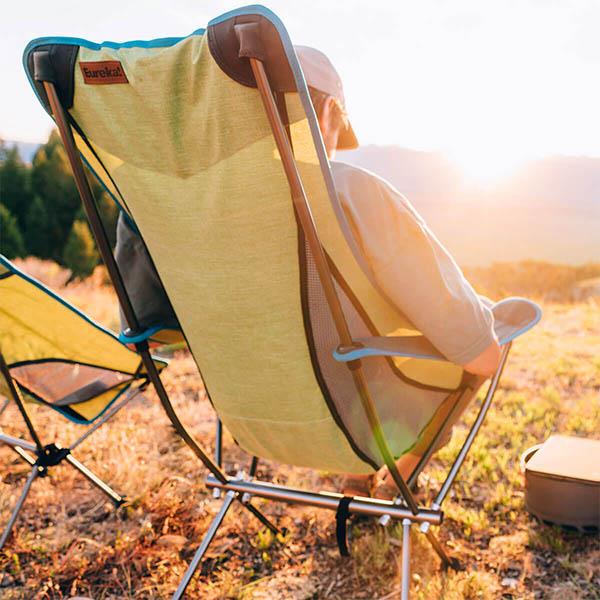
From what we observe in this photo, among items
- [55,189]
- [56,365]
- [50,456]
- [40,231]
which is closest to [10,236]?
[40,231]

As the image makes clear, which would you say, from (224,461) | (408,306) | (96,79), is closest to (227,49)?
(96,79)

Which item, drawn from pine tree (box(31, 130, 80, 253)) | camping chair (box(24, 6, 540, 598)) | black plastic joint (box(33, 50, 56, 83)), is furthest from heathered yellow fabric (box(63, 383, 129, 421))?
pine tree (box(31, 130, 80, 253))

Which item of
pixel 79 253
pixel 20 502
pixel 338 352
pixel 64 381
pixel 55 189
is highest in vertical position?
pixel 338 352

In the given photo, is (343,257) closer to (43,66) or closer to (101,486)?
(43,66)

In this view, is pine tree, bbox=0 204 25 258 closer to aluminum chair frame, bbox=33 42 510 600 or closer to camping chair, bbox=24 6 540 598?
aluminum chair frame, bbox=33 42 510 600

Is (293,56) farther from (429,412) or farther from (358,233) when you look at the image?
(429,412)

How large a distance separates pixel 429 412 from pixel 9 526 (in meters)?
1.38

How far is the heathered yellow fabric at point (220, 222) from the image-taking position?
4.15 ft

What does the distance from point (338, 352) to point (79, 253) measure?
2822 cm

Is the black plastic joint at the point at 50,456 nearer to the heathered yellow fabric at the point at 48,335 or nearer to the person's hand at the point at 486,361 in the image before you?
the heathered yellow fabric at the point at 48,335

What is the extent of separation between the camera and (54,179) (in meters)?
28.8

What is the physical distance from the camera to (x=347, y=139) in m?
1.87

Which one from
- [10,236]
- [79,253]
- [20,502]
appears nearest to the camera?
[20,502]

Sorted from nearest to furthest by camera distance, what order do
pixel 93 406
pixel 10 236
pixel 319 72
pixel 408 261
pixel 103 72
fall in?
pixel 103 72
pixel 408 261
pixel 319 72
pixel 93 406
pixel 10 236
